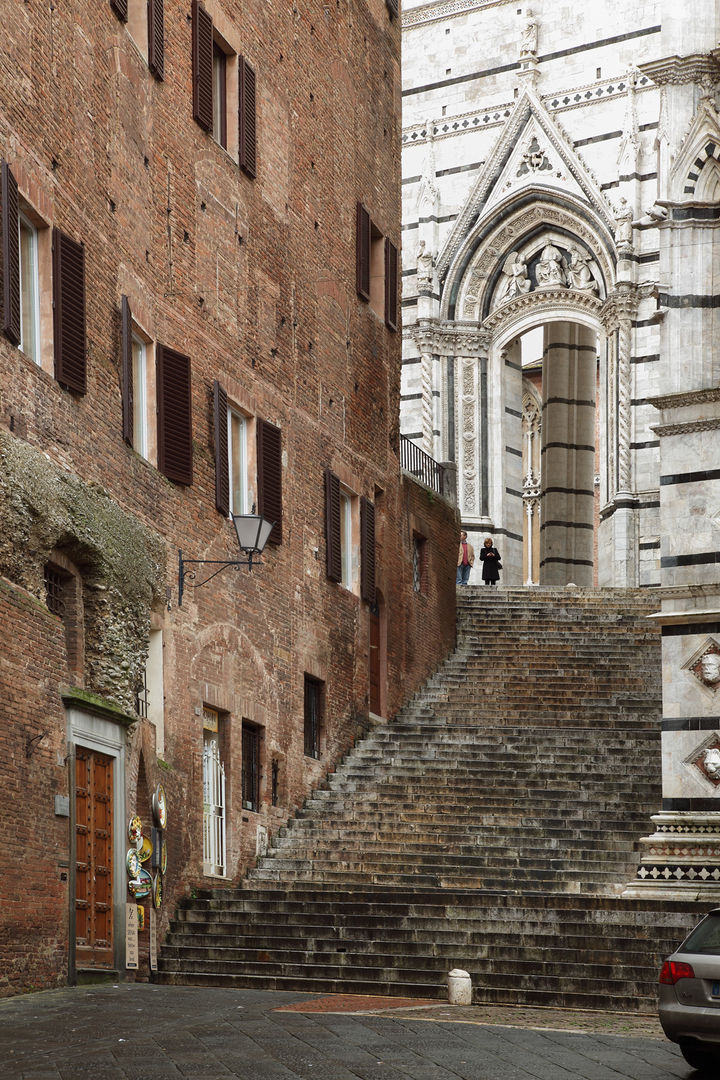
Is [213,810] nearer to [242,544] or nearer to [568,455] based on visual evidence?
[242,544]

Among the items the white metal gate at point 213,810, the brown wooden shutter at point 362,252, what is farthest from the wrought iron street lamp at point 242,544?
the brown wooden shutter at point 362,252

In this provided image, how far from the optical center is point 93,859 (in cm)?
1752

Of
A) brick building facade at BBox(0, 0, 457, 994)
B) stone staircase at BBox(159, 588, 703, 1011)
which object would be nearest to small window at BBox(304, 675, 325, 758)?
brick building facade at BBox(0, 0, 457, 994)

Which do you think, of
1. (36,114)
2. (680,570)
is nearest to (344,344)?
(680,570)

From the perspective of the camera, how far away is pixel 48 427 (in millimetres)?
17234

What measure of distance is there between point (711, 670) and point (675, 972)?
8.29 metres

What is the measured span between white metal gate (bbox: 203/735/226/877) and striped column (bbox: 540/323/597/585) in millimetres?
18209

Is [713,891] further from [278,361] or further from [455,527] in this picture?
[455,527]

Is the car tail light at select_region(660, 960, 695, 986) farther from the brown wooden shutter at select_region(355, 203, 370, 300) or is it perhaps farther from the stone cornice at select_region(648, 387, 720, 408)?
the brown wooden shutter at select_region(355, 203, 370, 300)

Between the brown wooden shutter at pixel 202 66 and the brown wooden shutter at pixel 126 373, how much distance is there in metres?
3.51

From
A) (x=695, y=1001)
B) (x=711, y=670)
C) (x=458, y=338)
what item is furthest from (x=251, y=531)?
(x=458, y=338)

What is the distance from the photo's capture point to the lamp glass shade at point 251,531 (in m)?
19.9

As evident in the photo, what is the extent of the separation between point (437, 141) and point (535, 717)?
1577 centimetres

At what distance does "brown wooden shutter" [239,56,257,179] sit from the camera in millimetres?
23172
